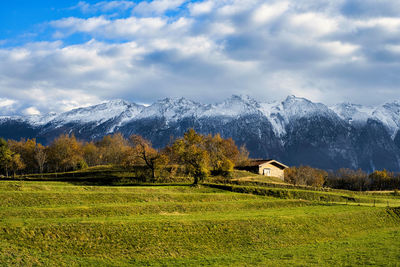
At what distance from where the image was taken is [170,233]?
40.7 metres

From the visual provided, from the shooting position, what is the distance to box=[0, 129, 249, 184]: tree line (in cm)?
8762

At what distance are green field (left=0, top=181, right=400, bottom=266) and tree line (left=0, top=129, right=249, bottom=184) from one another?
26602mm

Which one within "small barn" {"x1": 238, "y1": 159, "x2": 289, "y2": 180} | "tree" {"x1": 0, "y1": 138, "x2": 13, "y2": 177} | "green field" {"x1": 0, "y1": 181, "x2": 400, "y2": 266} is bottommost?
"green field" {"x1": 0, "y1": 181, "x2": 400, "y2": 266}

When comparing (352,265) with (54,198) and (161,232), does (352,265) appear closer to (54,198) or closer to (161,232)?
(161,232)

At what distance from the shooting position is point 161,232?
40406 millimetres

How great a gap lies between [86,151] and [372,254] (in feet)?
516

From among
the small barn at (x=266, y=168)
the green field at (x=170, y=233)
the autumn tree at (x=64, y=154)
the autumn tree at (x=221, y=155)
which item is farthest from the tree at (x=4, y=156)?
the small barn at (x=266, y=168)

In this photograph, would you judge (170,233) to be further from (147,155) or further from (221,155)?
(221,155)

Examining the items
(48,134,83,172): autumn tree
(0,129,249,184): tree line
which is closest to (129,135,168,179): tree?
(0,129,249,184): tree line

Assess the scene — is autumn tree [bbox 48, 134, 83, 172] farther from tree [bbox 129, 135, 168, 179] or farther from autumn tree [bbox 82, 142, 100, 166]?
tree [bbox 129, 135, 168, 179]

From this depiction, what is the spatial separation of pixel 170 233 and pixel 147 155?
51.5 meters

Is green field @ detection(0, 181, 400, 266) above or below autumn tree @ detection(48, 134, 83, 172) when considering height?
below

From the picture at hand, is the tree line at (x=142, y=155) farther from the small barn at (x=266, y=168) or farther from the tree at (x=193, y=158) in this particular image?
the small barn at (x=266, y=168)

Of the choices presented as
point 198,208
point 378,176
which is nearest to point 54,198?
point 198,208
